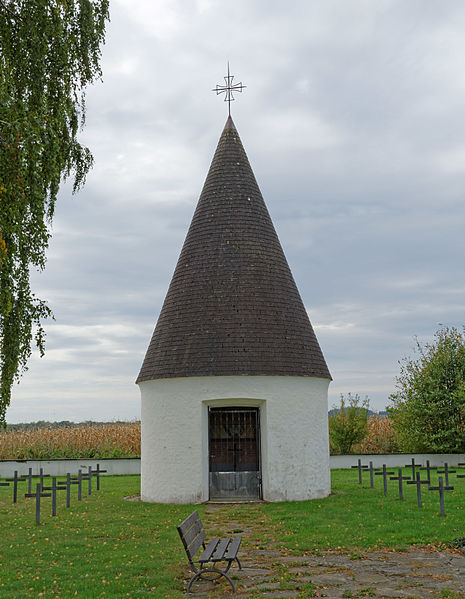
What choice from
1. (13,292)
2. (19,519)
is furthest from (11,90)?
(19,519)

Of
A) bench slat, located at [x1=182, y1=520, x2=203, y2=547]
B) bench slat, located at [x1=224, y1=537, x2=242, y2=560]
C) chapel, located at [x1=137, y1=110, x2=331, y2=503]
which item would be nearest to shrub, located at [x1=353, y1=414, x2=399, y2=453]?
chapel, located at [x1=137, y1=110, x2=331, y2=503]

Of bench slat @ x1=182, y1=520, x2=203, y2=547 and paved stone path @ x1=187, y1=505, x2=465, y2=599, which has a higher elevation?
bench slat @ x1=182, y1=520, x2=203, y2=547

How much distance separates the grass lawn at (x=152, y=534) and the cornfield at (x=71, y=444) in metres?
12.4

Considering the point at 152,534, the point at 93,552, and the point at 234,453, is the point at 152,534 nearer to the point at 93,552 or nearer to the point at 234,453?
the point at 93,552

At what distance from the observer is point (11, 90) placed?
26.7 ft

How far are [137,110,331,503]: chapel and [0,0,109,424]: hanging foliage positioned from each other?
6495 mm

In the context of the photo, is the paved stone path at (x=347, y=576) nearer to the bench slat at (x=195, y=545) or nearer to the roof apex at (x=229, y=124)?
the bench slat at (x=195, y=545)

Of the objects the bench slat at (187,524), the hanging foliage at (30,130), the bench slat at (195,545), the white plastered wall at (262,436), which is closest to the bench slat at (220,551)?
the bench slat at (195,545)

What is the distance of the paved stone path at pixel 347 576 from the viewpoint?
22.2 feet

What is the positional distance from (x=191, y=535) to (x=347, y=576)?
198cm

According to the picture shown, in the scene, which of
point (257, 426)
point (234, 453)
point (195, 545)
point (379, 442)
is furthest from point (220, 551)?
point (379, 442)

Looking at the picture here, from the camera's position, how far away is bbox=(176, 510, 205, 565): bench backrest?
23.2 ft

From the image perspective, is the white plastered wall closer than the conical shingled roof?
Yes

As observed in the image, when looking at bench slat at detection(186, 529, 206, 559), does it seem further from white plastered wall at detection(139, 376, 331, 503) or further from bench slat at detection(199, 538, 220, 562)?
white plastered wall at detection(139, 376, 331, 503)
